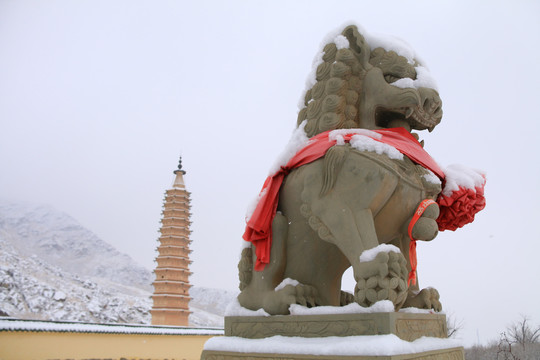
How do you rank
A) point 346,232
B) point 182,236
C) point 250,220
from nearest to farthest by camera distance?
point 346,232, point 250,220, point 182,236

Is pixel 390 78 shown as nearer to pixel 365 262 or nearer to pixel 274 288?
pixel 365 262

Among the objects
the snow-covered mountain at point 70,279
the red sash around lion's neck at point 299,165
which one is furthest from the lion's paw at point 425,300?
the snow-covered mountain at point 70,279

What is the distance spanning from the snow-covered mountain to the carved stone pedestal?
84.9 ft

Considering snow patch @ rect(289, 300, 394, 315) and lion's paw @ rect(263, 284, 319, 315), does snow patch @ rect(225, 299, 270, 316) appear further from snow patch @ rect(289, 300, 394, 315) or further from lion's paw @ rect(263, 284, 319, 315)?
snow patch @ rect(289, 300, 394, 315)

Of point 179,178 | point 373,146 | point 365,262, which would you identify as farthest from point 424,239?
point 179,178

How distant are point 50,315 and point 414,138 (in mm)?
28120

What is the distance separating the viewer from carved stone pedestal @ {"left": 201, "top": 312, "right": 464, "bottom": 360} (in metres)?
1.92

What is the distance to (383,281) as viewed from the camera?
2.03m

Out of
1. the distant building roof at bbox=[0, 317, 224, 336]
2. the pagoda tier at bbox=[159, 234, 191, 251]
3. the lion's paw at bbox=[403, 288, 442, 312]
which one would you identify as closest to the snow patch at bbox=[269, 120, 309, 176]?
the lion's paw at bbox=[403, 288, 442, 312]

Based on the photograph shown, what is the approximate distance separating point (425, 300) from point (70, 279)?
127 feet

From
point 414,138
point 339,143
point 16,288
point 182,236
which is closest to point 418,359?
point 339,143

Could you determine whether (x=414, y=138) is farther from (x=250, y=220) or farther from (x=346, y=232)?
(x=250, y=220)

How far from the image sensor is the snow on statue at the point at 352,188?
2299mm

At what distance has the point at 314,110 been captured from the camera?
277 centimetres
